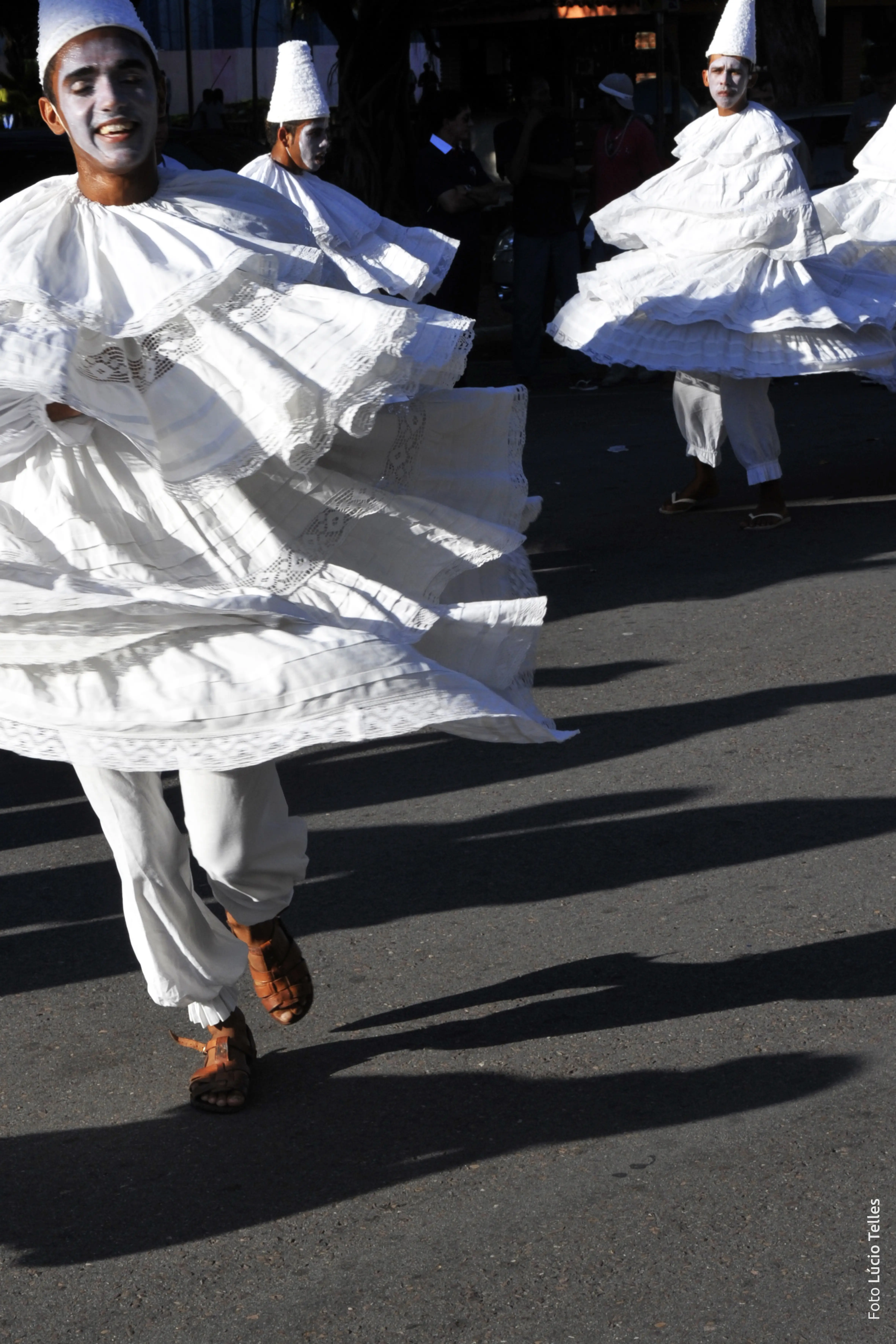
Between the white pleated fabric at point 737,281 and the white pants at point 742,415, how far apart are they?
17cm

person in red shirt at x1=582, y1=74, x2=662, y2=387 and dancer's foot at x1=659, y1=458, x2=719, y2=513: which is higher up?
person in red shirt at x1=582, y1=74, x2=662, y2=387

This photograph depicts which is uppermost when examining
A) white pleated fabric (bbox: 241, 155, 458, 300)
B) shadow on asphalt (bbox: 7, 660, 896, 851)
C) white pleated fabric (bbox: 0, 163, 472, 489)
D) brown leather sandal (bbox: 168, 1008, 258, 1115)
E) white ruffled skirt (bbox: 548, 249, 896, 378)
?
white pleated fabric (bbox: 0, 163, 472, 489)

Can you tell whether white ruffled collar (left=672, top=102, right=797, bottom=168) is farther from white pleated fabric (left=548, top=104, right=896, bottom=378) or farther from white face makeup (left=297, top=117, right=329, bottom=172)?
white face makeup (left=297, top=117, right=329, bottom=172)

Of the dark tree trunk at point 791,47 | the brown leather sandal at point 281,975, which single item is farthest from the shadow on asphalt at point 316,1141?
the dark tree trunk at point 791,47

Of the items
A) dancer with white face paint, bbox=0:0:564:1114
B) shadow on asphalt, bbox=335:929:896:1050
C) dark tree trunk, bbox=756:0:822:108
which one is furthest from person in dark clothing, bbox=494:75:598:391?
dark tree trunk, bbox=756:0:822:108

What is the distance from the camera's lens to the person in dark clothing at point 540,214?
43.7ft

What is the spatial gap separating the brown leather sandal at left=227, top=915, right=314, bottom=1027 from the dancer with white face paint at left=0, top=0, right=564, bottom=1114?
0.06 ft

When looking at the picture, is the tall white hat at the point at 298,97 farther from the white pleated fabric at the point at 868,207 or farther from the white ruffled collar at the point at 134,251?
the white ruffled collar at the point at 134,251

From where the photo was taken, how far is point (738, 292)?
8.35 m

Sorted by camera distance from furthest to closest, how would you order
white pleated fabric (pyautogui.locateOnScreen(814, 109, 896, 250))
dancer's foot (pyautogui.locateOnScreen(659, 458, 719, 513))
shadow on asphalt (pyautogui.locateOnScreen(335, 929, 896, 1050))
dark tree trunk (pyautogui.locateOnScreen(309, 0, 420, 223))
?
dark tree trunk (pyautogui.locateOnScreen(309, 0, 420, 223))
white pleated fabric (pyautogui.locateOnScreen(814, 109, 896, 250))
dancer's foot (pyautogui.locateOnScreen(659, 458, 719, 513))
shadow on asphalt (pyautogui.locateOnScreen(335, 929, 896, 1050))

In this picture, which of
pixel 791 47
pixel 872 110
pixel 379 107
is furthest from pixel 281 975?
pixel 791 47

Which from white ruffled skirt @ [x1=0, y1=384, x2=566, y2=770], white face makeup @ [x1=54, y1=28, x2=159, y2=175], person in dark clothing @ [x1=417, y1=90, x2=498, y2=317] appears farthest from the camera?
person in dark clothing @ [x1=417, y1=90, x2=498, y2=317]

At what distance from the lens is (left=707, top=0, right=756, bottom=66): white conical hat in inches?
326

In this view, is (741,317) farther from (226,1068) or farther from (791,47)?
(791,47)
